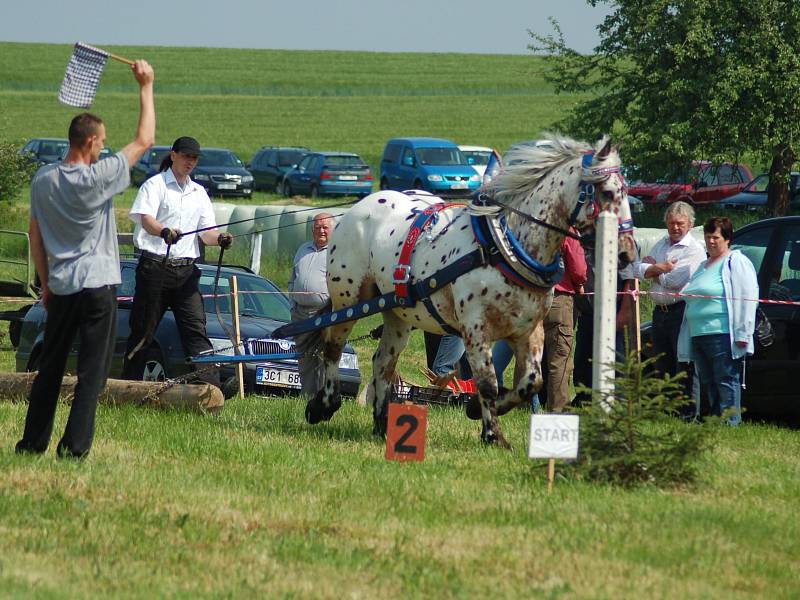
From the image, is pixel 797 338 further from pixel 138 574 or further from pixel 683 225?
pixel 138 574

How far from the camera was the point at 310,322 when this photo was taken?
10.2m

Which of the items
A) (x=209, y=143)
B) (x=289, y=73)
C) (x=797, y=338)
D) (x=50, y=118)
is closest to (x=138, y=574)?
(x=797, y=338)

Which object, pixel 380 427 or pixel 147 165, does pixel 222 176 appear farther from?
pixel 380 427

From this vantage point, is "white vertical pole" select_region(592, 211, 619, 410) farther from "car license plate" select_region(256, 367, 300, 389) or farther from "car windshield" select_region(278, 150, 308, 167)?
"car windshield" select_region(278, 150, 308, 167)

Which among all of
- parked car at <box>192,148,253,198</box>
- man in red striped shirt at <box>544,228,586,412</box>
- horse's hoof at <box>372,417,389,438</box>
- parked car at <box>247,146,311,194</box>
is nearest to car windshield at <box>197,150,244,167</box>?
parked car at <box>192,148,253,198</box>

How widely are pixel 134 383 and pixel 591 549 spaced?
5.58 meters

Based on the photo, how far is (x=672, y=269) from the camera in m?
11.3

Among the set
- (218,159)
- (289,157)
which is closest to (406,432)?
(218,159)

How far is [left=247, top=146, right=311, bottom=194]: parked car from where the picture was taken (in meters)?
44.7

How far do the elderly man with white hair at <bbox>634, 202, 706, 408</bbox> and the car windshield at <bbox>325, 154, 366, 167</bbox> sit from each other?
31.1 metres

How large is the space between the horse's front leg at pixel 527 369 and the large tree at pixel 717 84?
69.2 feet

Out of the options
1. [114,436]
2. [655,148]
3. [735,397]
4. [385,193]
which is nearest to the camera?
[114,436]

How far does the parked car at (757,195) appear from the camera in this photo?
32219 millimetres

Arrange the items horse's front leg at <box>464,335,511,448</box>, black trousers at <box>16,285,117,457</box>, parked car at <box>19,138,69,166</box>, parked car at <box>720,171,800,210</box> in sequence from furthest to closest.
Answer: parked car at <box>19,138,69,166</box>, parked car at <box>720,171,800,210</box>, horse's front leg at <box>464,335,511,448</box>, black trousers at <box>16,285,117,457</box>
